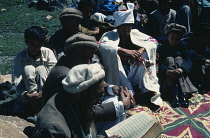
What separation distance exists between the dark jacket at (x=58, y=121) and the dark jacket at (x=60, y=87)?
363 mm

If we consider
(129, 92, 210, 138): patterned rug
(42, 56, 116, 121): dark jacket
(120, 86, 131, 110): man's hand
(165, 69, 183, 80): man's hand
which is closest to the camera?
(42, 56, 116, 121): dark jacket

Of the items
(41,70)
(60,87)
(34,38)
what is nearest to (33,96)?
(41,70)

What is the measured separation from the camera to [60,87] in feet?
8.52

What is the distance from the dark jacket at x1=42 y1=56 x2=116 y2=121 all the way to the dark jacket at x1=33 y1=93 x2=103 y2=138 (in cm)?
36

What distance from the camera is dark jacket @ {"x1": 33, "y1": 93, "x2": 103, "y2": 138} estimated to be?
2043mm

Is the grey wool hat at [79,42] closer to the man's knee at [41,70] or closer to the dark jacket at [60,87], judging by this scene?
the dark jacket at [60,87]

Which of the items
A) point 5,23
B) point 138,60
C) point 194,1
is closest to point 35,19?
point 5,23

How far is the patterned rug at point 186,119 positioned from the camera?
404 centimetres

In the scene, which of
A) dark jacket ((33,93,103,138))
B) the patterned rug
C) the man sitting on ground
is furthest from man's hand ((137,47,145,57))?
dark jacket ((33,93,103,138))

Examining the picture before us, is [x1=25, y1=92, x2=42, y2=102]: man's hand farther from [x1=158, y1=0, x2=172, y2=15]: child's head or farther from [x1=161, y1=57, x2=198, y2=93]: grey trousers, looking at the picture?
[x1=158, y1=0, x2=172, y2=15]: child's head

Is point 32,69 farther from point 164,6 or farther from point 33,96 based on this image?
point 164,6

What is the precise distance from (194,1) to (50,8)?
9.50 m

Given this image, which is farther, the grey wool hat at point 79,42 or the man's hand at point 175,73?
the man's hand at point 175,73

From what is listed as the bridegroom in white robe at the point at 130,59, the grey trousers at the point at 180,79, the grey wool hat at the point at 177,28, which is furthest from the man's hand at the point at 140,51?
the grey wool hat at the point at 177,28
